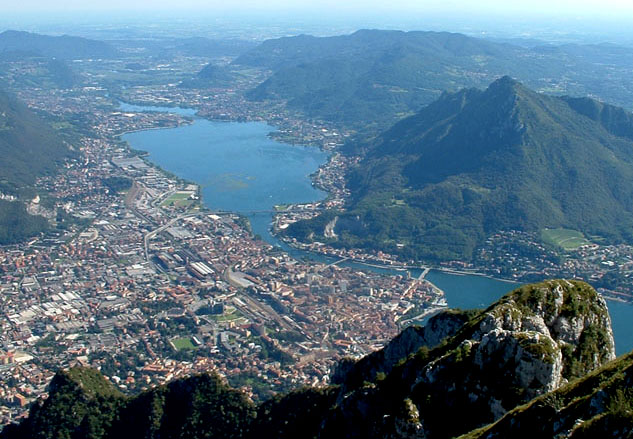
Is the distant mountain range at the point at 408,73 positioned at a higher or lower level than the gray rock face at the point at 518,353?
lower

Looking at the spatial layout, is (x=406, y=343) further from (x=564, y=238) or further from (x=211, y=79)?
(x=211, y=79)

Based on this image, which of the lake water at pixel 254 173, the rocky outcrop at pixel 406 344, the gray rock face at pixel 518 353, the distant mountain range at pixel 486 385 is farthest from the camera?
the lake water at pixel 254 173

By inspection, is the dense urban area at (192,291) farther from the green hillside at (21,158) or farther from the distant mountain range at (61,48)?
the distant mountain range at (61,48)

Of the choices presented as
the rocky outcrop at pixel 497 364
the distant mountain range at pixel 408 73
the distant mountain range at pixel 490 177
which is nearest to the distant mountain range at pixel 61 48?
the distant mountain range at pixel 408 73

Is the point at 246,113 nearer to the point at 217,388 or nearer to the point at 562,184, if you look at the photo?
the point at 562,184

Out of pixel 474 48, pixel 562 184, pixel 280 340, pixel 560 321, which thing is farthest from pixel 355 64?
pixel 560 321
